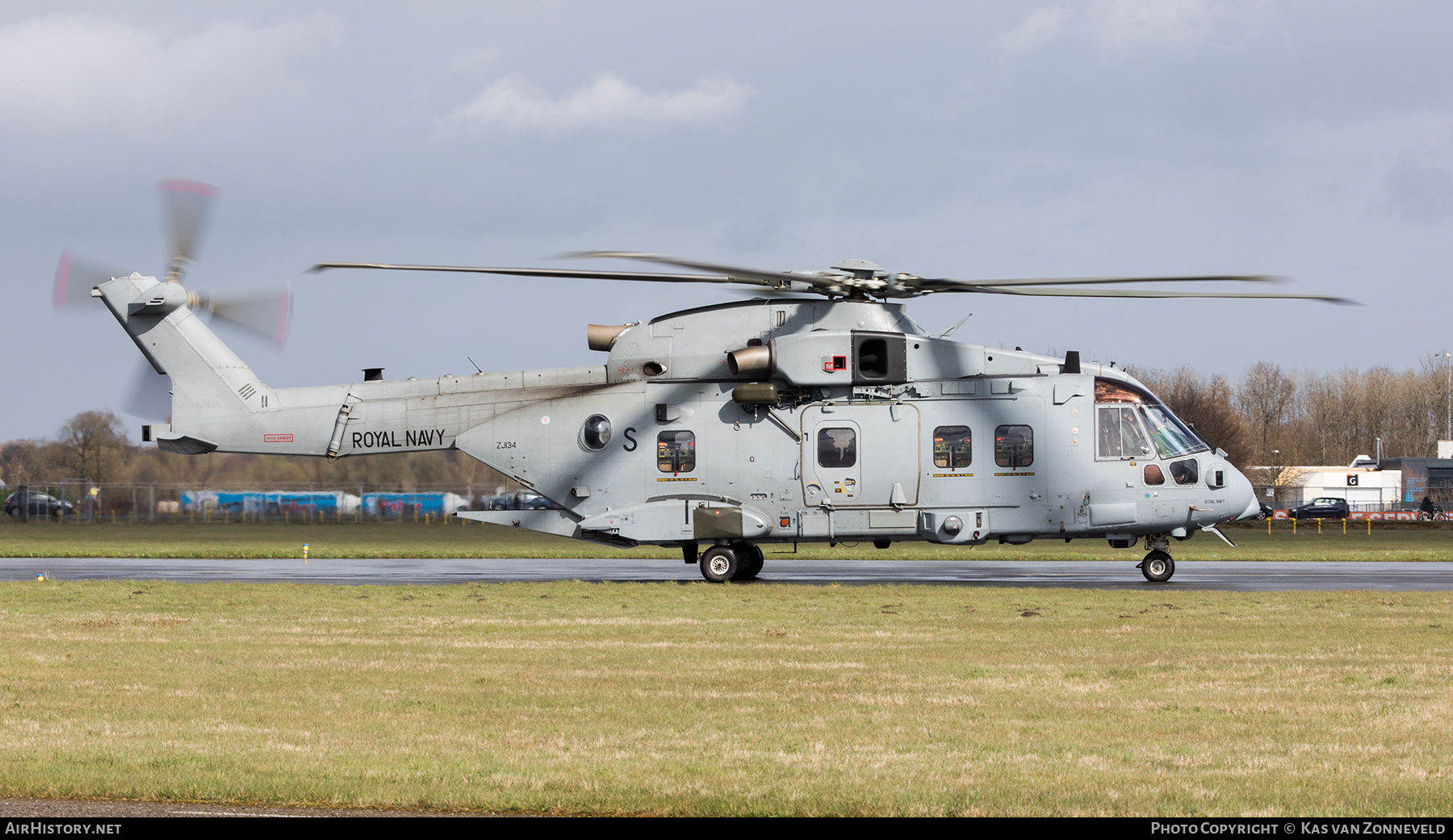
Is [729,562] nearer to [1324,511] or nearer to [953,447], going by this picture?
[953,447]

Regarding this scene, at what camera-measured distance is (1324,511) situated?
78938 mm

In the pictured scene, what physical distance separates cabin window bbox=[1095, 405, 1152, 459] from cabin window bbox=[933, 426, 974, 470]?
91.2 inches

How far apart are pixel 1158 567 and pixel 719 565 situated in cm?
814

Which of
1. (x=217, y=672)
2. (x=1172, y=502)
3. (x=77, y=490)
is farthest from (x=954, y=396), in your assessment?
(x=77, y=490)

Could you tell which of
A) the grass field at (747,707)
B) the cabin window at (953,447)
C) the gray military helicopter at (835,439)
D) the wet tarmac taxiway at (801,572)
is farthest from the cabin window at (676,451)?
the grass field at (747,707)

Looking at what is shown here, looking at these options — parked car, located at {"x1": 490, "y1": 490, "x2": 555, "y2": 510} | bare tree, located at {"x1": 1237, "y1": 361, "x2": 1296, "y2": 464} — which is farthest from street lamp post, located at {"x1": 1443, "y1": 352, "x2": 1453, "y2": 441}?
parked car, located at {"x1": 490, "y1": 490, "x2": 555, "y2": 510}

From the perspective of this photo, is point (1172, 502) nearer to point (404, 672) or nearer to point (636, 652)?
point (636, 652)

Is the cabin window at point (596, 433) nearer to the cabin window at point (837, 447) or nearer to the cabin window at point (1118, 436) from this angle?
the cabin window at point (837, 447)

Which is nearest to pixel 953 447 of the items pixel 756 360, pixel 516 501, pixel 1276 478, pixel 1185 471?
pixel 756 360

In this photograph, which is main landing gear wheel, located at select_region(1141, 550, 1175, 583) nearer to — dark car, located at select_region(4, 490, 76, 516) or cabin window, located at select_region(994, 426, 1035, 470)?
cabin window, located at select_region(994, 426, 1035, 470)

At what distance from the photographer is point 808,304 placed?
80.0ft

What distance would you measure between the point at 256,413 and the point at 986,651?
17453mm

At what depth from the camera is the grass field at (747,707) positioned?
304 inches

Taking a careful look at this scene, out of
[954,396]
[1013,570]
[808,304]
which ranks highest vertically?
[808,304]
